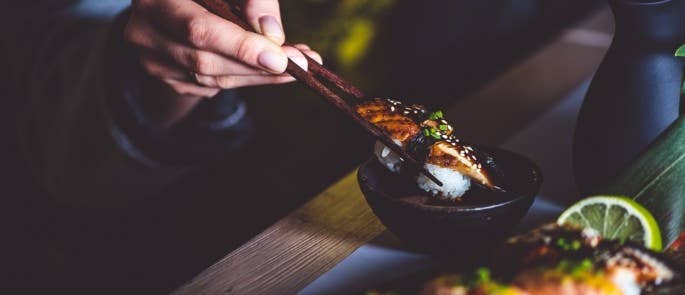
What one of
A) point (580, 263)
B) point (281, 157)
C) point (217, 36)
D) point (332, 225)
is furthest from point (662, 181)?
point (281, 157)

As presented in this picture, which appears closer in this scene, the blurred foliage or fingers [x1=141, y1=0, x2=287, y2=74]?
fingers [x1=141, y1=0, x2=287, y2=74]

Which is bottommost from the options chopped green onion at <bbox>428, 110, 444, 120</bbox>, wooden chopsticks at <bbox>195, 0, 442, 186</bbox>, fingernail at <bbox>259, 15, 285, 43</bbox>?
chopped green onion at <bbox>428, 110, 444, 120</bbox>

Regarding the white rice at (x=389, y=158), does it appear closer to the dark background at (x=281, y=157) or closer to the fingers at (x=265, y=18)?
the fingers at (x=265, y=18)

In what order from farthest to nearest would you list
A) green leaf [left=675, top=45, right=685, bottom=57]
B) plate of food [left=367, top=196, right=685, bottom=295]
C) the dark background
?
the dark background < green leaf [left=675, top=45, right=685, bottom=57] < plate of food [left=367, top=196, right=685, bottom=295]

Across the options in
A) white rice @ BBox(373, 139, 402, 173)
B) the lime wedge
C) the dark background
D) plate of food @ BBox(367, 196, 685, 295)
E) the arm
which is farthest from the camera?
the dark background

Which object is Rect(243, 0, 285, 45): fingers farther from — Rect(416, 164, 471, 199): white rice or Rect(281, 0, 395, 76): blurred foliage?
Rect(281, 0, 395, 76): blurred foliage

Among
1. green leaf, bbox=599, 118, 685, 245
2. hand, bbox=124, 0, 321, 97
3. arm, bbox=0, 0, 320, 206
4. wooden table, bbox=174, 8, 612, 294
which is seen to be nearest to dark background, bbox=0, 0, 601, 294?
wooden table, bbox=174, 8, 612, 294
